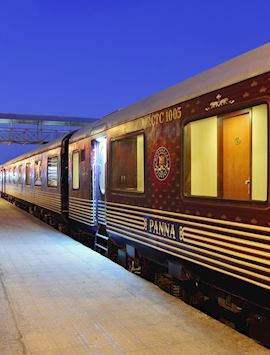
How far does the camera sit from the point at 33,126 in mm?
41312

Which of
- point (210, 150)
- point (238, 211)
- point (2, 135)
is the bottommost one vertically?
point (238, 211)

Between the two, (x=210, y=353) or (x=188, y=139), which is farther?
(x=188, y=139)

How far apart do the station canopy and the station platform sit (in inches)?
1272

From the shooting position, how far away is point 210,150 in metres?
5.05

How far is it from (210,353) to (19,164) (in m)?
21.2

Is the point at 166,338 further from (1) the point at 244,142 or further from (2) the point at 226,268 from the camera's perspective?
(1) the point at 244,142

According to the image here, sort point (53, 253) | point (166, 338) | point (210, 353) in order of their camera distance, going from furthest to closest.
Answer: point (53, 253) < point (166, 338) < point (210, 353)

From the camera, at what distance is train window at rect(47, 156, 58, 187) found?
13.5m

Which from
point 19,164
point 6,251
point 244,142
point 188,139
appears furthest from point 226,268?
point 19,164

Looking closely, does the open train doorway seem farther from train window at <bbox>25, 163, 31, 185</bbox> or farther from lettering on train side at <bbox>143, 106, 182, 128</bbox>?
train window at <bbox>25, 163, 31, 185</bbox>

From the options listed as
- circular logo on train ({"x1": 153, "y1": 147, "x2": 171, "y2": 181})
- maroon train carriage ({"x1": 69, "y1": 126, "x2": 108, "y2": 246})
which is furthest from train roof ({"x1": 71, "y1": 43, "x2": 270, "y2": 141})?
maroon train carriage ({"x1": 69, "y1": 126, "x2": 108, "y2": 246})

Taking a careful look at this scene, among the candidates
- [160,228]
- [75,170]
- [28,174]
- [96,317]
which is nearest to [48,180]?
[75,170]

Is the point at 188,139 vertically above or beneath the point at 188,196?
above

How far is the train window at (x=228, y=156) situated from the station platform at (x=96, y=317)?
54.2 inches
